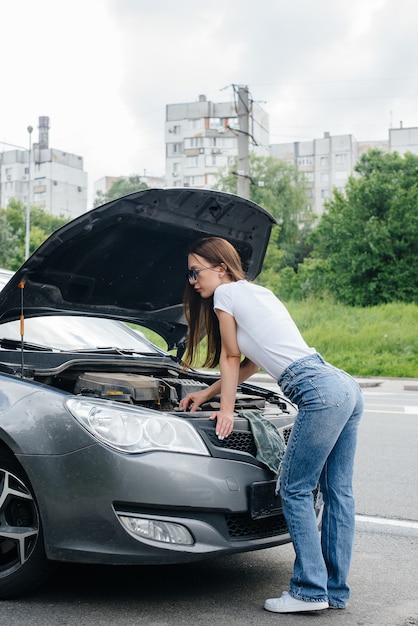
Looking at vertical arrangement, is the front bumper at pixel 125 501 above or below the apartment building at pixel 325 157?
below

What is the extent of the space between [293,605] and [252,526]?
36 cm

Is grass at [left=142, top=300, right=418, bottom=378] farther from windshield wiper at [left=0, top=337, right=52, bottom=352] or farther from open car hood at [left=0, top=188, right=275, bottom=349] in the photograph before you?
windshield wiper at [left=0, top=337, right=52, bottom=352]

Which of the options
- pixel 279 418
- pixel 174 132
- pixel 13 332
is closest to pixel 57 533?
pixel 279 418

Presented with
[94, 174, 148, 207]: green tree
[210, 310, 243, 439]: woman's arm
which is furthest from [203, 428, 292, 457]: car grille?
[94, 174, 148, 207]: green tree

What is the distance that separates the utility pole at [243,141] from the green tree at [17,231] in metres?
24.2

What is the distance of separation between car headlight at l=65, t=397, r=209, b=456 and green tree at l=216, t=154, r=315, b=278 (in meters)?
60.4

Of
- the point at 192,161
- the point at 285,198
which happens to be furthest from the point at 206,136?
the point at 285,198

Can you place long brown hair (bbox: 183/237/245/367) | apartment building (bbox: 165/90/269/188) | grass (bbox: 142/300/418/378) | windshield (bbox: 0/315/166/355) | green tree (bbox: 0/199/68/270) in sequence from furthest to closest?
apartment building (bbox: 165/90/269/188)
green tree (bbox: 0/199/68/270)
grass (bbox: 142/300/418/378)
windshield (bbox: 0/315/166/355)
long brown hair (bbox: 183/237/245/367)

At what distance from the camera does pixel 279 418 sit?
165 inches

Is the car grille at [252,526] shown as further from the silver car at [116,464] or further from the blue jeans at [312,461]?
the blue jeans at [312,461]

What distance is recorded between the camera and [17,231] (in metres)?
70.5

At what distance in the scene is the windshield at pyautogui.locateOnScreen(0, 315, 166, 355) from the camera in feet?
16.5

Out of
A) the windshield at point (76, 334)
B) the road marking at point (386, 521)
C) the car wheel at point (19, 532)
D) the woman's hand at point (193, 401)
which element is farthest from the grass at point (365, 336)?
the car wheel at point (19, 532)

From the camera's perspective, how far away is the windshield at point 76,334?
5039 mm
